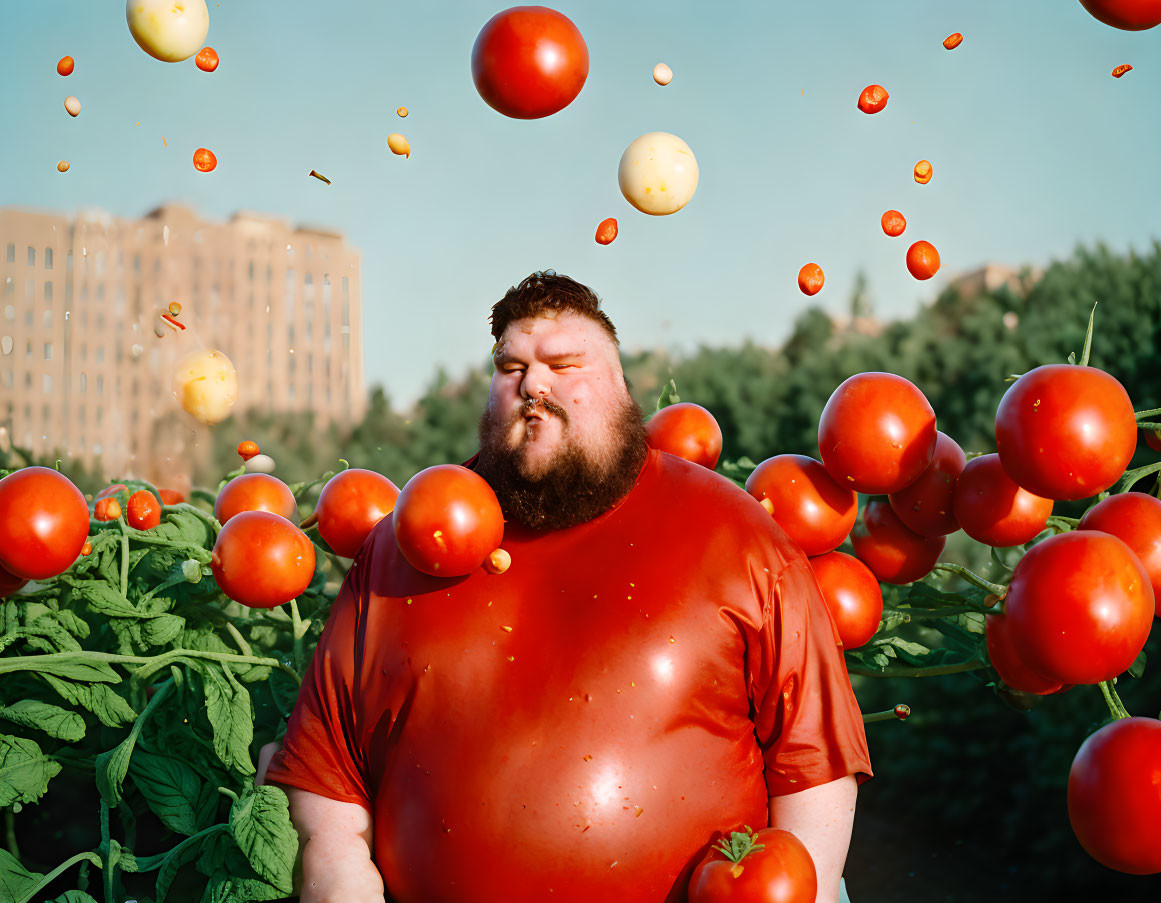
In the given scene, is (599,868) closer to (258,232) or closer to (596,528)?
(596,528)

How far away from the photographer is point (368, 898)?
1.53 m

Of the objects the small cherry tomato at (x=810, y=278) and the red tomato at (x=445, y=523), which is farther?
the small cherry tomato at (x=810, y=278)

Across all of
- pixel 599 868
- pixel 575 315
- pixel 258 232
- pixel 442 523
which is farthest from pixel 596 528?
pixel 258 232

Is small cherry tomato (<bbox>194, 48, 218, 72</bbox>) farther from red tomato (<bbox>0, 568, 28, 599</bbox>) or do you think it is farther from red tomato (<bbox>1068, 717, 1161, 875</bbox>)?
red tomato (<bbox>1068, 717, 1161, 875</bbox>)

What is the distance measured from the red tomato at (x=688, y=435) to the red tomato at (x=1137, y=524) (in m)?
0.69

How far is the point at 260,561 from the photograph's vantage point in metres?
1.80

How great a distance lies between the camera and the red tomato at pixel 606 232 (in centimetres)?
204

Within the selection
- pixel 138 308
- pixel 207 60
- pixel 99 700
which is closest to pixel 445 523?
pixel 99 700

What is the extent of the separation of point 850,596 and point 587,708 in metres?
0.58

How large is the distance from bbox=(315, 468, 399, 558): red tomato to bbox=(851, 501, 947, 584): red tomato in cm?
93

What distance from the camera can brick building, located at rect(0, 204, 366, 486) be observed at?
25.1 metres

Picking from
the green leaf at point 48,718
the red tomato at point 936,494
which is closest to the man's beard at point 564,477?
the red tomato at point 936,494

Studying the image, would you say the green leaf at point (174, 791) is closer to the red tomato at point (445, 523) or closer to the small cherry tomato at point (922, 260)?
the red tomato at point (445, 523)

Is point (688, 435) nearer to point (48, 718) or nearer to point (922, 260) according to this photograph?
point (922, 260)
